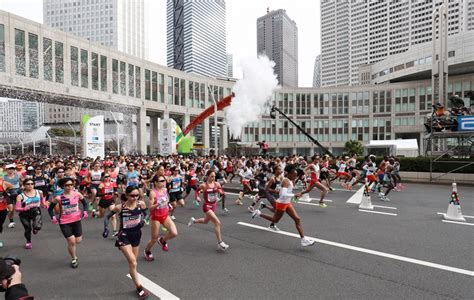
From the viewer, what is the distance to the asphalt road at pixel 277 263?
14.2 feet

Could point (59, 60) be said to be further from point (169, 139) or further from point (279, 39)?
point (279, 39)

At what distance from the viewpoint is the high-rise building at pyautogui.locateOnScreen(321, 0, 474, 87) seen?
427ft

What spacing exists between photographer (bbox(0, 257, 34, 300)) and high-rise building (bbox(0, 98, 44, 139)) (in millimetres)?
143144

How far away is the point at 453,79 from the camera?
52406mm

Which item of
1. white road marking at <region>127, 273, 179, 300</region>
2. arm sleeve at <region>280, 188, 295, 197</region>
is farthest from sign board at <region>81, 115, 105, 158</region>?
white road marking at <region>127, 273, 179, 300</region>

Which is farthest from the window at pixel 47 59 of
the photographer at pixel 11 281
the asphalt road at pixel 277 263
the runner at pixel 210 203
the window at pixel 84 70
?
the photographer at pixel 11 281

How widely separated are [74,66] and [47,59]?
3.05m

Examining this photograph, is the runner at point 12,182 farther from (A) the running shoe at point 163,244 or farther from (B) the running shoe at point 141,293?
(B) the running shoe at point 141,293

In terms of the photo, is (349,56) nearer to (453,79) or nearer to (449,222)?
(453,79)

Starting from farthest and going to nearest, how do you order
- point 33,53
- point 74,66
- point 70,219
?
point 74,66
point 33,53
point 70,219

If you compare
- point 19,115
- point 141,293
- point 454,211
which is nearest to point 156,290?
point 141,293

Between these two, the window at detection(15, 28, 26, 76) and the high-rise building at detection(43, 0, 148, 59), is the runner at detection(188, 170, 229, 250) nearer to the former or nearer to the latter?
the window at detection(15, 28, 26, 76)

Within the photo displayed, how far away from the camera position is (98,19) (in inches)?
4532

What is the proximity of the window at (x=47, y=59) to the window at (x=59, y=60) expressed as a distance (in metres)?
0.54
